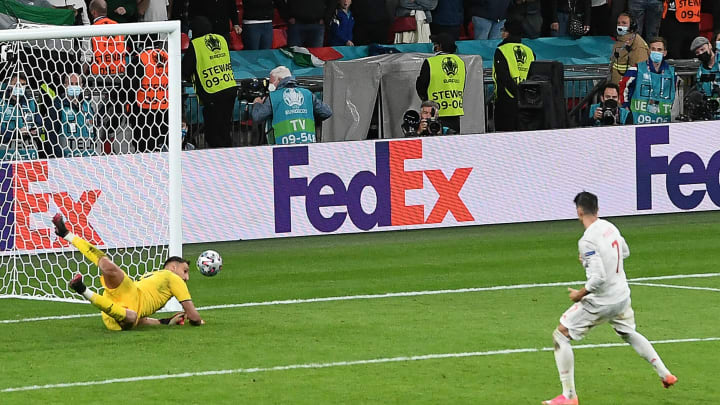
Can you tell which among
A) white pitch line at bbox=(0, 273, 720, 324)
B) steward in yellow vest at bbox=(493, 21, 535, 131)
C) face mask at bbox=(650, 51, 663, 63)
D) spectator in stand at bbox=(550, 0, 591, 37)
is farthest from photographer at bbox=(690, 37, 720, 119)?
white pitch line at bbox=(0, 273, 720, 324)

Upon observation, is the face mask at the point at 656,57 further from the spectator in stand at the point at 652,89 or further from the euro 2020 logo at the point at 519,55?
the euro 2020 logo at the point at 519,55

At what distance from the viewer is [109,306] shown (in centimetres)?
1389

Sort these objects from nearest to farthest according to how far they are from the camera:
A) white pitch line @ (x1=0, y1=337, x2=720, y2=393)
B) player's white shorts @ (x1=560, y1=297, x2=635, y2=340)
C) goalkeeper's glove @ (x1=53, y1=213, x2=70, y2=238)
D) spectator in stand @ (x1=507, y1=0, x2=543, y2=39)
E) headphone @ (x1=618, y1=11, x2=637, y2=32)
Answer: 1. player's white shorts @ (x1=560, y1=297, x2=635, y2=340)
2. white pitch line @ (x1=0, y1=337, x2=720, y2=393)
3. goalkeeper's glove @ (x1=53, y1=213, x2=70, y2=238)
4. headphone @ (x1=618, y1=11, x2=637, y2=32)
5. spectator in stand @ (x1=507, y1=0, x2=543, y2=39)

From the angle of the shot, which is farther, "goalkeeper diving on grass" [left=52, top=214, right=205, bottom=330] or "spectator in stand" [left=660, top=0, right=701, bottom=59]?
"spectator in stand" [left=660, top=0, right=701, bottom=59]

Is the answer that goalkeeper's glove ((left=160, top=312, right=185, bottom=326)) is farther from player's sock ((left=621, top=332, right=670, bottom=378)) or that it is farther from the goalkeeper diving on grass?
player's sock ((left=621, top=332, right=670, bottom=378))

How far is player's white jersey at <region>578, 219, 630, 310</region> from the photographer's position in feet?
35.1

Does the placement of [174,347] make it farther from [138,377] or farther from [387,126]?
[387,126]

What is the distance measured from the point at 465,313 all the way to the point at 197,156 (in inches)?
225

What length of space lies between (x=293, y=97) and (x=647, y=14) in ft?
28.6

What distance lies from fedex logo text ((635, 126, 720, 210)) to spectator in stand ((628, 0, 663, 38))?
5911 millimetres

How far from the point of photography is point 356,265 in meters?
18.5

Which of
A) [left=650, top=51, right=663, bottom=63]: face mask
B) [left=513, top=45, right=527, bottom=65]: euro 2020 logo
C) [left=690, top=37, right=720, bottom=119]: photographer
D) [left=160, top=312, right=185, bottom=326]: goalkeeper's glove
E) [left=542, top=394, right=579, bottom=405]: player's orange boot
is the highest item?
[left=513, top=45, right=527, bottom=65]: euro 2020 logo

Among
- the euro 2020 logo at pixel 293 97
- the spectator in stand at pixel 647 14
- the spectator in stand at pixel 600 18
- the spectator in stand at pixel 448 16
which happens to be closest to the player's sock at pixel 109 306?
the euro 2020 logo at pixel 293 97

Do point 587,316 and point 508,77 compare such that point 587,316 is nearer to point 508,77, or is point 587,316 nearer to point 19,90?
point 19,90
